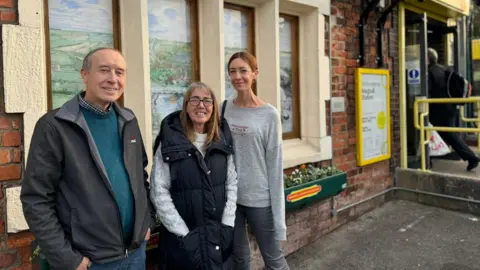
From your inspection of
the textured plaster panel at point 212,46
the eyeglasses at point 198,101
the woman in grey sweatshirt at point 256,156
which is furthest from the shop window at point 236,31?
the eyeglasses at point 198,101

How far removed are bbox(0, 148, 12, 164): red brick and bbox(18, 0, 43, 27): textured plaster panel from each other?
77 centimetres

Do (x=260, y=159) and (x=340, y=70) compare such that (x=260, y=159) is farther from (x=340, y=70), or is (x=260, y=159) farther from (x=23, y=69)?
(x=340, y=70)

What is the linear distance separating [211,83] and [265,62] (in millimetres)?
795

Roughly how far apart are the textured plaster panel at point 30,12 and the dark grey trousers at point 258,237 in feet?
5.74

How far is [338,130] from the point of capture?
16.3 feet

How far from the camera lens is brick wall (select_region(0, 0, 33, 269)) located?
2447 mm

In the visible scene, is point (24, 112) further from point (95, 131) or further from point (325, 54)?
point (325, 54)

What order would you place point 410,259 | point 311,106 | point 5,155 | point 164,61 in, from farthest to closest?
point 311,106 < point 410,259 < point 164,61 < point 5,155

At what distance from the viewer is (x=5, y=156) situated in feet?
8.09

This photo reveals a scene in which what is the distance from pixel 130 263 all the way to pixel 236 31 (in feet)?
8.94

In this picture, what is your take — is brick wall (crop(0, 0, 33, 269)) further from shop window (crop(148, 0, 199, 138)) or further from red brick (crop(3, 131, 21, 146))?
shop window (crop(148, 0, 199, 138))

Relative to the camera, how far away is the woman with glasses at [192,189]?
7.27ft

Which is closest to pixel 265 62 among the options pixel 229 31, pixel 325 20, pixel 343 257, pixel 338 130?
pixel 229 31

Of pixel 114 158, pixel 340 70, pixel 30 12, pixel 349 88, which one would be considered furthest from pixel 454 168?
pixel 30 12
